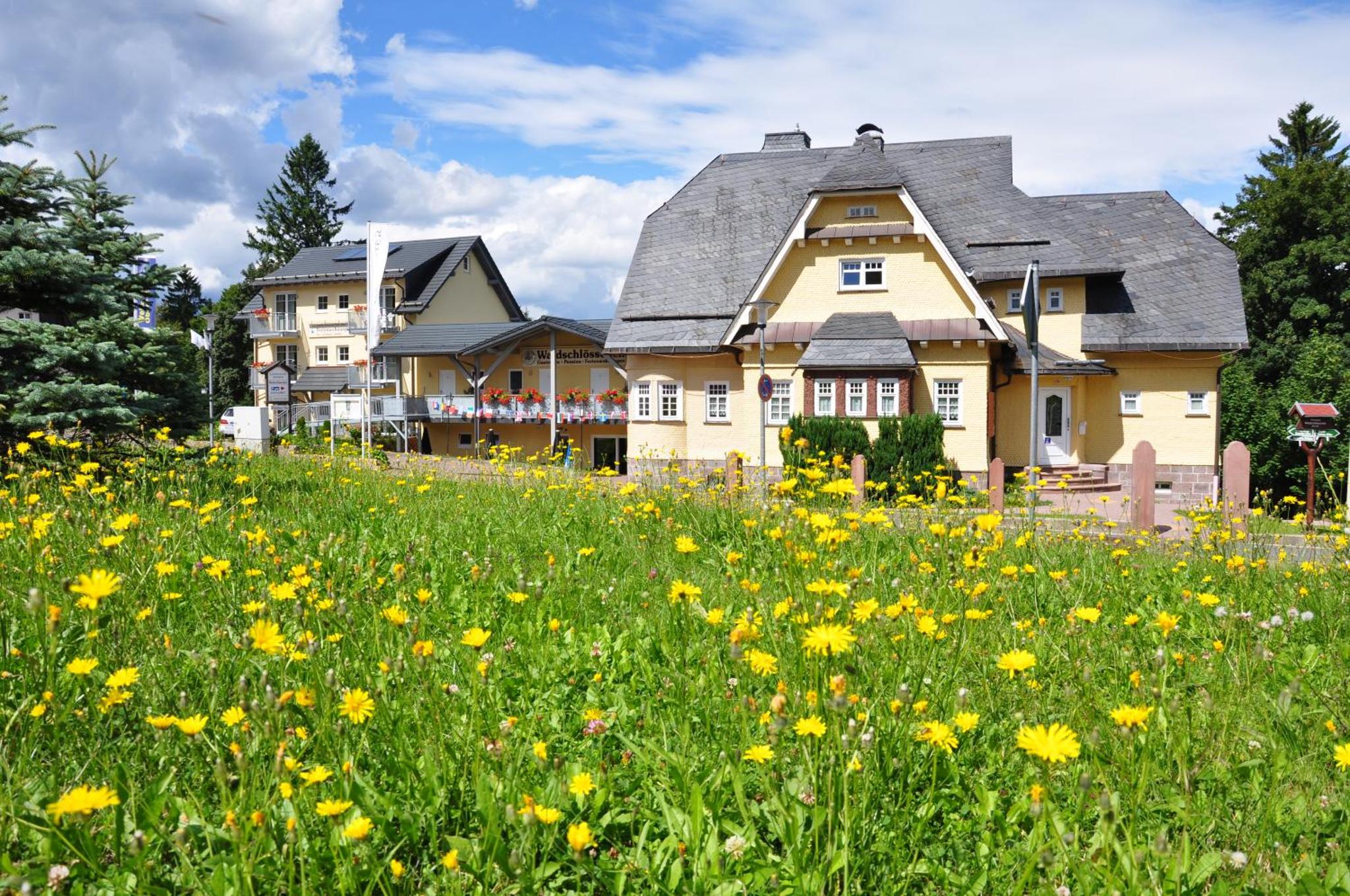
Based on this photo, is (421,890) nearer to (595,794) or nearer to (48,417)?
(595,794)

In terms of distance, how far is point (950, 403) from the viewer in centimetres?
2383

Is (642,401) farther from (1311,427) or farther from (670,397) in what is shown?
(1311,427)

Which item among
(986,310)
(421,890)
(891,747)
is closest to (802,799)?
(891,747)

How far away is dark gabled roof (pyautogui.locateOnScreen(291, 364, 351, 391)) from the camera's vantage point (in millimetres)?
46406

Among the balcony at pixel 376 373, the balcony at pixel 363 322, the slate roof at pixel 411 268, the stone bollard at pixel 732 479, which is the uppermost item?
the slate roof at pixel 411 268

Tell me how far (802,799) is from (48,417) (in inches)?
345

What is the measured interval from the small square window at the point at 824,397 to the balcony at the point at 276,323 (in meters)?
34.2

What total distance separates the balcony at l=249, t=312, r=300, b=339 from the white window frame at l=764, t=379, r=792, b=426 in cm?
3242

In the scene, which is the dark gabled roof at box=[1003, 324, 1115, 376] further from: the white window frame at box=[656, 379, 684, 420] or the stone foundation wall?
the white window frame at box=[656, 379, 684, 420]

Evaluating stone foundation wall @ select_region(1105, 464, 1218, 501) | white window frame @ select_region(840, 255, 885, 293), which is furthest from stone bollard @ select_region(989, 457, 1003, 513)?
stone foundation wall @ select_region(1105, 464, 1218, 501)

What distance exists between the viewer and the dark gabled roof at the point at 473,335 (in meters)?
34.6

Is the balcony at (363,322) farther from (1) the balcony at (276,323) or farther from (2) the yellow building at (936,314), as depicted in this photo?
(2) the yellow building at (936,314)

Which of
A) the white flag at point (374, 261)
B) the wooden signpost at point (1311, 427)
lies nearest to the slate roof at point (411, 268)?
the white flag at point (374, 261)

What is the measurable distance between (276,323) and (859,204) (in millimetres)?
35797
